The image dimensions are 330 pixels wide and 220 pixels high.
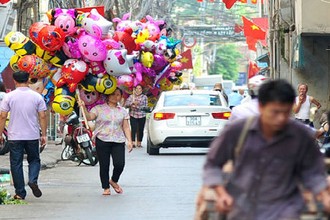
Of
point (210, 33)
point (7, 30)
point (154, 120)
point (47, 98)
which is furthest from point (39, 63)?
point (210, 33)

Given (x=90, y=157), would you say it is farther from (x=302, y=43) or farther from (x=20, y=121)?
(x=20, y=121)

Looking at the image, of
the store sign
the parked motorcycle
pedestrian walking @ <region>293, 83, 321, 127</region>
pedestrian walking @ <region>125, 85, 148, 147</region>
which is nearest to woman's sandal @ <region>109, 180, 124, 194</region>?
pedestrian walking @ <region>293, 83, 321, 127</region>

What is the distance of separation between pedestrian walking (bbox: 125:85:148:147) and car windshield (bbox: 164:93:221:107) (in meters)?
4.31

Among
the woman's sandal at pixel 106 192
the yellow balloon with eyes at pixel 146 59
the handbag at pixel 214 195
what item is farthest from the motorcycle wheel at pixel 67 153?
the handbag at pixel 214 195

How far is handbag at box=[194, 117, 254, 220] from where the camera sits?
255 inches

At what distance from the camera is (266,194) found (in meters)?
6.45

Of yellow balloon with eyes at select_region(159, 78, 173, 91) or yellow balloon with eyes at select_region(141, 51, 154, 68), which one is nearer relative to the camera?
yellow balloon with eyes at select_region(141, 51, 154, 68)

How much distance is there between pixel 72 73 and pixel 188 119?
510cm

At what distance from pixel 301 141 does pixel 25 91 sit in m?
8.10

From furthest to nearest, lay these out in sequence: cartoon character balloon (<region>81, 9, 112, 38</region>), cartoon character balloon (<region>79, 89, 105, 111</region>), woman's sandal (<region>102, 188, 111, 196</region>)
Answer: cartoon character balloon (<region>79, 89, 105, 111</region>) < cartoon character balloon (<region>81, 9, 112, 38</region>) < woman's sandal (<region>102, 188, 111, 196</region>)

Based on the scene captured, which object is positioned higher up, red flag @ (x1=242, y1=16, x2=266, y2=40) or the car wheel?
red flag @ (x1=242, y1=16, x2=266, y2=40)

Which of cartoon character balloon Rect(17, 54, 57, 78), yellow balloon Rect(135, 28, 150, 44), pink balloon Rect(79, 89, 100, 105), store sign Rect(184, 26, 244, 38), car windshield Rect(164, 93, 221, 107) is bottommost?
store sign Rect(184, 26, 244, 38)

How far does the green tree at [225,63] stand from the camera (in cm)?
12838

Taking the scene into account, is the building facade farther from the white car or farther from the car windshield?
the white car
